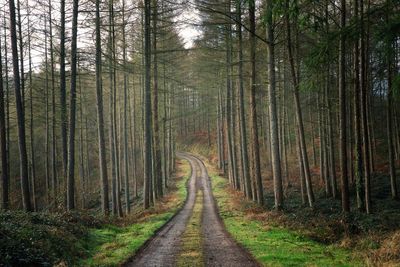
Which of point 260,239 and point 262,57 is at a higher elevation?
point 262,57

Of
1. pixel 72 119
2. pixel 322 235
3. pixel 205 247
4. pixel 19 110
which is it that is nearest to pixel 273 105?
pixel 322 235

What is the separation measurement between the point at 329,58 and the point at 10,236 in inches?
358

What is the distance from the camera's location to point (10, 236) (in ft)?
27.2

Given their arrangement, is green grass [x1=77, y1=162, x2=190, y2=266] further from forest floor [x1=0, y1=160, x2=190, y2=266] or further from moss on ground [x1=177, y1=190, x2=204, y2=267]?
moss on ground [x1=177, y1=190, x2=204, y2=267]

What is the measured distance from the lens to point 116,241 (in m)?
11.9

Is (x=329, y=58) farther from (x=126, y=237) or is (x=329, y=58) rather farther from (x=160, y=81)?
(x=160, y=81)

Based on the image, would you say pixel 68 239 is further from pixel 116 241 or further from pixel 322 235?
pixel 322 235

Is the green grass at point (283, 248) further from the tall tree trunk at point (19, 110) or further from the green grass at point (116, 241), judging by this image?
the tall tree trunk at point (19, 110)

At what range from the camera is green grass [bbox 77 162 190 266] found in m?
9.20

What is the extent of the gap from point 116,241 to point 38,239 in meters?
3.08

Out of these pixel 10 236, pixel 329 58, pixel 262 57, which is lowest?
pixel 10 236

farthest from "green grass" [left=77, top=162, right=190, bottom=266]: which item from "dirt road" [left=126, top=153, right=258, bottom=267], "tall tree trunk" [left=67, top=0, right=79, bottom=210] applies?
"tall tree trunk" [left=67, top=0, right=79, bottom=210]

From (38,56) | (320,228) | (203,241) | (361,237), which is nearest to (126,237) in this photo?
(203,241)

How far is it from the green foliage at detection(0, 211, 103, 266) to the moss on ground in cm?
272
